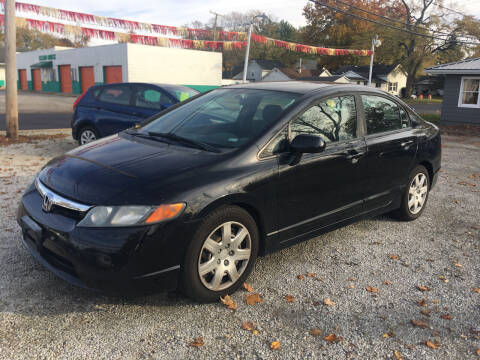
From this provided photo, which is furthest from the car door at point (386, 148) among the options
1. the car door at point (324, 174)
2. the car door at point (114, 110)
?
the car door at point (114, 110)

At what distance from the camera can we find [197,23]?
67.2m

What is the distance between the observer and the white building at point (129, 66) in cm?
3628

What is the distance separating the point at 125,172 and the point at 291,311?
1.64 m

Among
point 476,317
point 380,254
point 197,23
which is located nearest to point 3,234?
point 380,254

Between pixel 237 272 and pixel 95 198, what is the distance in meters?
1.24

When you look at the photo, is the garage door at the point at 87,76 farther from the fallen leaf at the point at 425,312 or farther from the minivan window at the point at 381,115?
the fallen leaf at the point at 425,312

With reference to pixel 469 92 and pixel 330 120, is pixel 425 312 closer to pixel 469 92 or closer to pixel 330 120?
pixel 330 120

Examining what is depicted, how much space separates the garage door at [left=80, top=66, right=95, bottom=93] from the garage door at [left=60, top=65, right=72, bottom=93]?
3.15m

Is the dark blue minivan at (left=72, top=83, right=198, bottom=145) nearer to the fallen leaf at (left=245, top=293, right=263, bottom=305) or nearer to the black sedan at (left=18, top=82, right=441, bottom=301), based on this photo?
the black sedan at (left=18, top=82, right=441, bottom=301)

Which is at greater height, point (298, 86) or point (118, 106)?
point (298, 86)

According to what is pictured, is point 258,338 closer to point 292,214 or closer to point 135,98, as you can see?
point 292,214

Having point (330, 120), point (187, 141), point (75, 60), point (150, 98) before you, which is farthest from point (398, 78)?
point (187, 141)

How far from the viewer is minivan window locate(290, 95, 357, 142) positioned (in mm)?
3906

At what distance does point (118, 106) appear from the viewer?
9.03m
